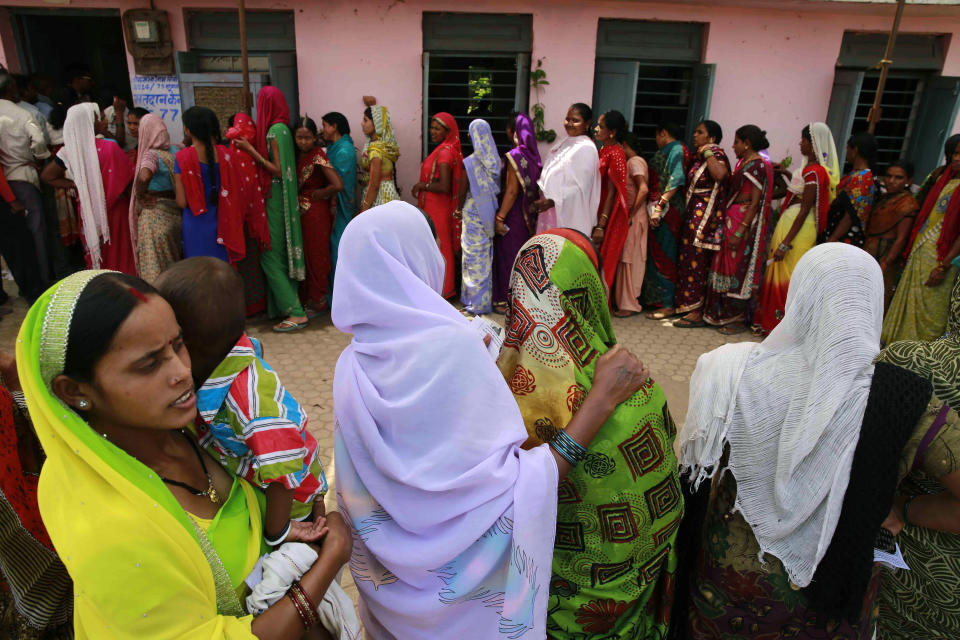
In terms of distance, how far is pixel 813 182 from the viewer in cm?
528

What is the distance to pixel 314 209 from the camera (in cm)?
568

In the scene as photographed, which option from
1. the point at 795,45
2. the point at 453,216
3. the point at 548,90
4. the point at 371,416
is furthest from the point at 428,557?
the point at 795,45

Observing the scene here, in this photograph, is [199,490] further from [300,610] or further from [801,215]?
[801,215]

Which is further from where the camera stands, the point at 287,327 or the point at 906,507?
the point at 287,327

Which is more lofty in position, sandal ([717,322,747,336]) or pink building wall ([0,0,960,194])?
pink building wall ([0,0,960,194])

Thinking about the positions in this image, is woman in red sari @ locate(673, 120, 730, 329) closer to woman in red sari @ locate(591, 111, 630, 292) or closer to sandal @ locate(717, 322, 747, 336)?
sandal @ locate(717, 322, 747, 336)

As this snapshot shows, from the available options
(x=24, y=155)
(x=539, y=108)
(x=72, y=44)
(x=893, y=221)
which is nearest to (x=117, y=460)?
(x=893, y=221)

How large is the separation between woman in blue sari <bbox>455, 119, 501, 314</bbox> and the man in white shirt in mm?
4098

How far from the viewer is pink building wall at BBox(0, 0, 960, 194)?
250 inches

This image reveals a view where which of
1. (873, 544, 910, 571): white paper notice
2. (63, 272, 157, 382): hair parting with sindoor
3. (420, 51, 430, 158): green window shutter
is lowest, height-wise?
(873, 544, 910, 571): white paper notice

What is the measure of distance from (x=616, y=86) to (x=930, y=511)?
19.7ft

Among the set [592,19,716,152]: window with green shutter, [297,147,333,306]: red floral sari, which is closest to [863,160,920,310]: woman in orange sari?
[592,19,716,152]: window with green shutter

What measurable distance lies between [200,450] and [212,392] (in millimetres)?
155

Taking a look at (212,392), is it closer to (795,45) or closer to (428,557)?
(428,557)
